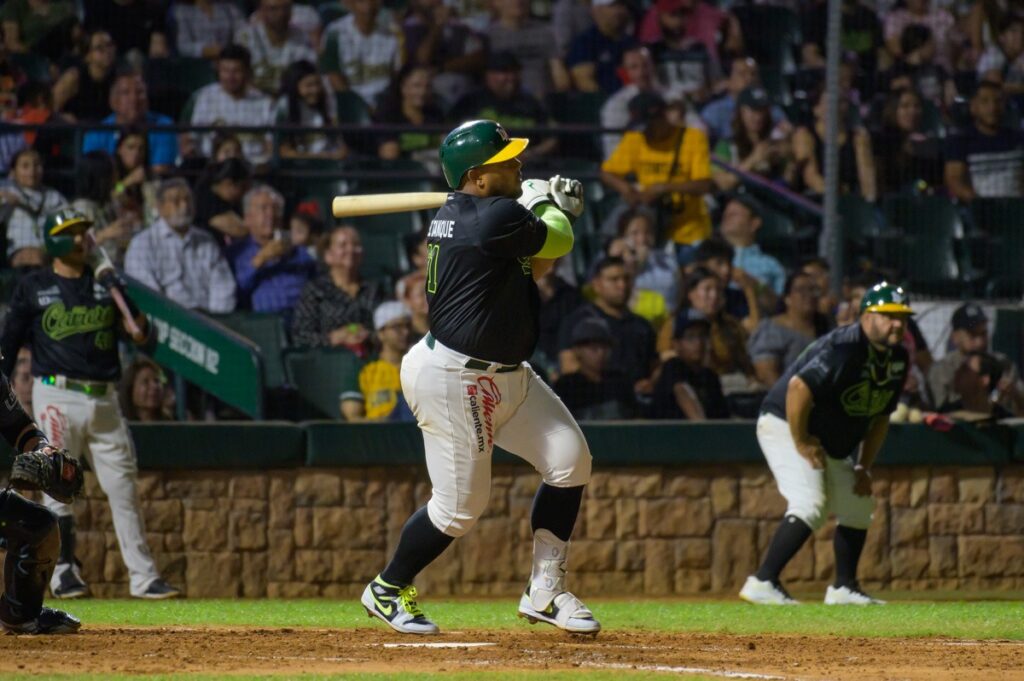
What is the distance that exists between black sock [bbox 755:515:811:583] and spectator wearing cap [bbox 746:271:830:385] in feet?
6.16

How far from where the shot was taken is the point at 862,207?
11.2m

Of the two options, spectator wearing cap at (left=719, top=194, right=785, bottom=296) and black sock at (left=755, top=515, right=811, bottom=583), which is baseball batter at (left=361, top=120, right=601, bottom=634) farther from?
spectator wearing cap at (left=719, top=194, right=785, bottom=296)

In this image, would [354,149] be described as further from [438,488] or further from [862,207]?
[438,488]

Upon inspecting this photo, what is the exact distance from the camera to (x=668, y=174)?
35.5 feet

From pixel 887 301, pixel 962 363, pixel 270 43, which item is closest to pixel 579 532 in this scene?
pixel 887 301

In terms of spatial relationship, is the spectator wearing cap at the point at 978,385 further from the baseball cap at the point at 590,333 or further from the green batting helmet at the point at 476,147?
the green batting helmet at the point at 476,147

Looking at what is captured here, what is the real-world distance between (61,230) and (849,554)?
439 cm

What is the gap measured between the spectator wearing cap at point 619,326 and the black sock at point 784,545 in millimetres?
1756

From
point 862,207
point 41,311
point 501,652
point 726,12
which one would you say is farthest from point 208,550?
point 726,12

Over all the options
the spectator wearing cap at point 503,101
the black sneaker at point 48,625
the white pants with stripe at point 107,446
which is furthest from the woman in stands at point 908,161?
the black sneaker at point 48,625

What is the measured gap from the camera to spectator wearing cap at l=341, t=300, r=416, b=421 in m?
9.19

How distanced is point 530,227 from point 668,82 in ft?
25.7

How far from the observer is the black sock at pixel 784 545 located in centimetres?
784

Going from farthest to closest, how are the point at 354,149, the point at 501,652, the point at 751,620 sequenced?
the point at 354,149 < the point at 751,620 < the point at 501,652
